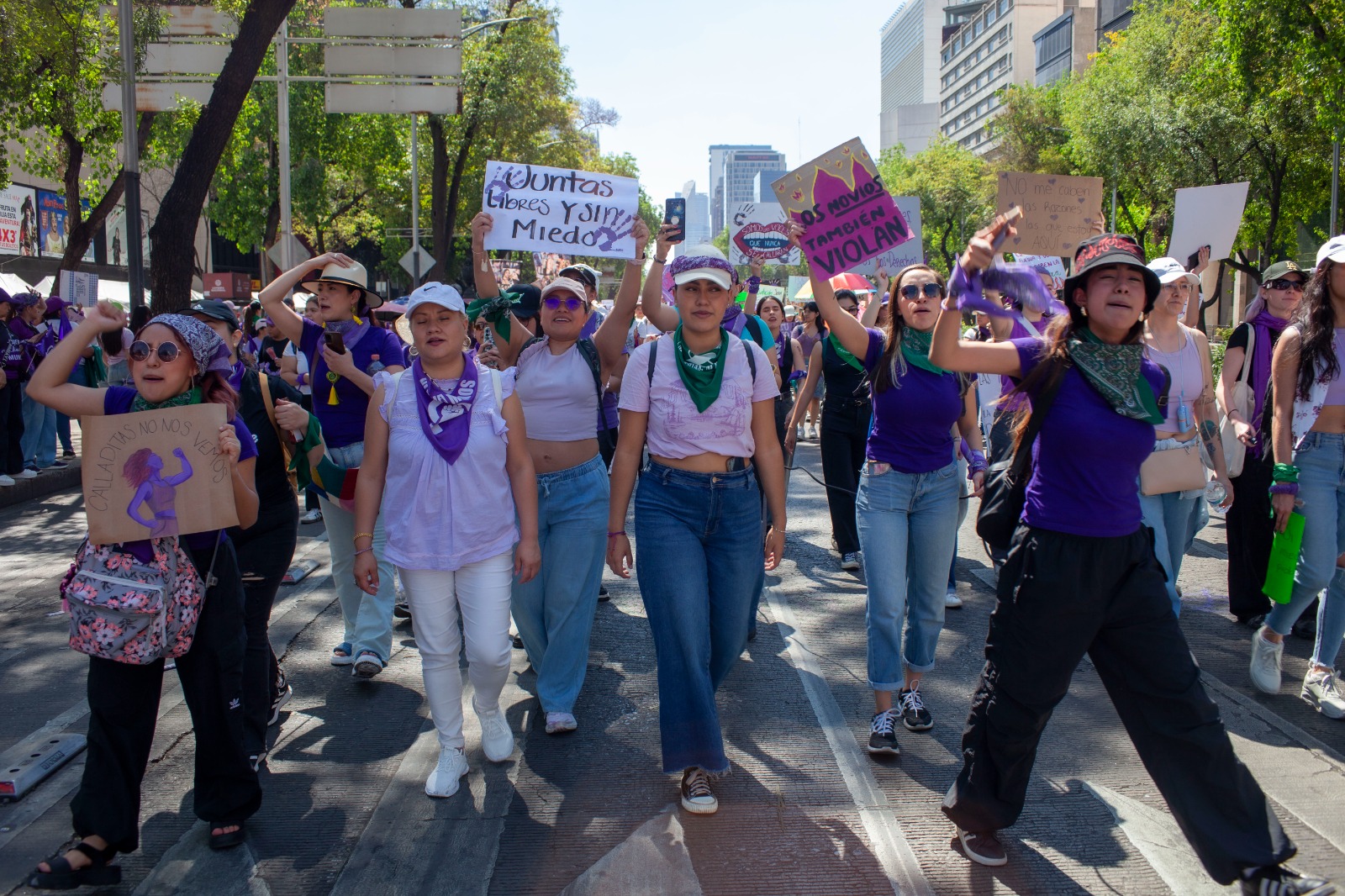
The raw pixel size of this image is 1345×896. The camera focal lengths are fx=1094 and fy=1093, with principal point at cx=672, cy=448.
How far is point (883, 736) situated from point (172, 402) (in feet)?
9.65

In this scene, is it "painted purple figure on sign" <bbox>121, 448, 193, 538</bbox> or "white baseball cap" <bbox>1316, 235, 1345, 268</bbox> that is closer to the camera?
"painted purple figure on sign" <bbox>121, 448, 193, 538</bbox>

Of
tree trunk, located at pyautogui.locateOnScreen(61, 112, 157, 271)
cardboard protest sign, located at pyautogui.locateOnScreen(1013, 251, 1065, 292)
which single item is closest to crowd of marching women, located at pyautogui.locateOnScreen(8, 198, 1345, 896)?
cardboard protest sign, located at pyautogui.locateOnScreen(1013, 251, 1065, 292)

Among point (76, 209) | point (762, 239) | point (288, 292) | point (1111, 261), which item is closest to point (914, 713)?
point (1111, 261)

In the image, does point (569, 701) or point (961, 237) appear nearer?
point (569, 701)

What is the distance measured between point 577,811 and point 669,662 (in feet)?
2.06

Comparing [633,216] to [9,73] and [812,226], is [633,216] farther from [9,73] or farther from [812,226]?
[9,73]

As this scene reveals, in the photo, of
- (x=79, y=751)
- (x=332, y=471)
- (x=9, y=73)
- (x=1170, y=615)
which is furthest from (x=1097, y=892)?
(x=9, y=73)

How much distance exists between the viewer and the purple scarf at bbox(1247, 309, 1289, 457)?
5711 mm

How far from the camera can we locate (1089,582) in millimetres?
3297

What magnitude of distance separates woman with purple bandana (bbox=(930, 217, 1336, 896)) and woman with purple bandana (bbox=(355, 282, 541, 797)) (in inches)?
68.5

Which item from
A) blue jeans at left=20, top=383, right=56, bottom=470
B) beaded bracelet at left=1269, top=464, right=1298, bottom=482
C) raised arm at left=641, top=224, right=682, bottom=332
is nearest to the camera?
beaded bracelet at left=1269, top=464, right=1298, bottom=482

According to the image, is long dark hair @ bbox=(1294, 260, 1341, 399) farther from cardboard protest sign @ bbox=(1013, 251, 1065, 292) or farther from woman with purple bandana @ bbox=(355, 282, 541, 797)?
cardboard protest sign @ bbox=(1013, 251, 1065, 292)

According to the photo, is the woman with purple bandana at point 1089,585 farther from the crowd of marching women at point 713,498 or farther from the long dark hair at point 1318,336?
the long dark hair at point 1318,336

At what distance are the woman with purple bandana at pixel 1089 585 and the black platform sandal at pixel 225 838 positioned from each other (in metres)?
2.38
